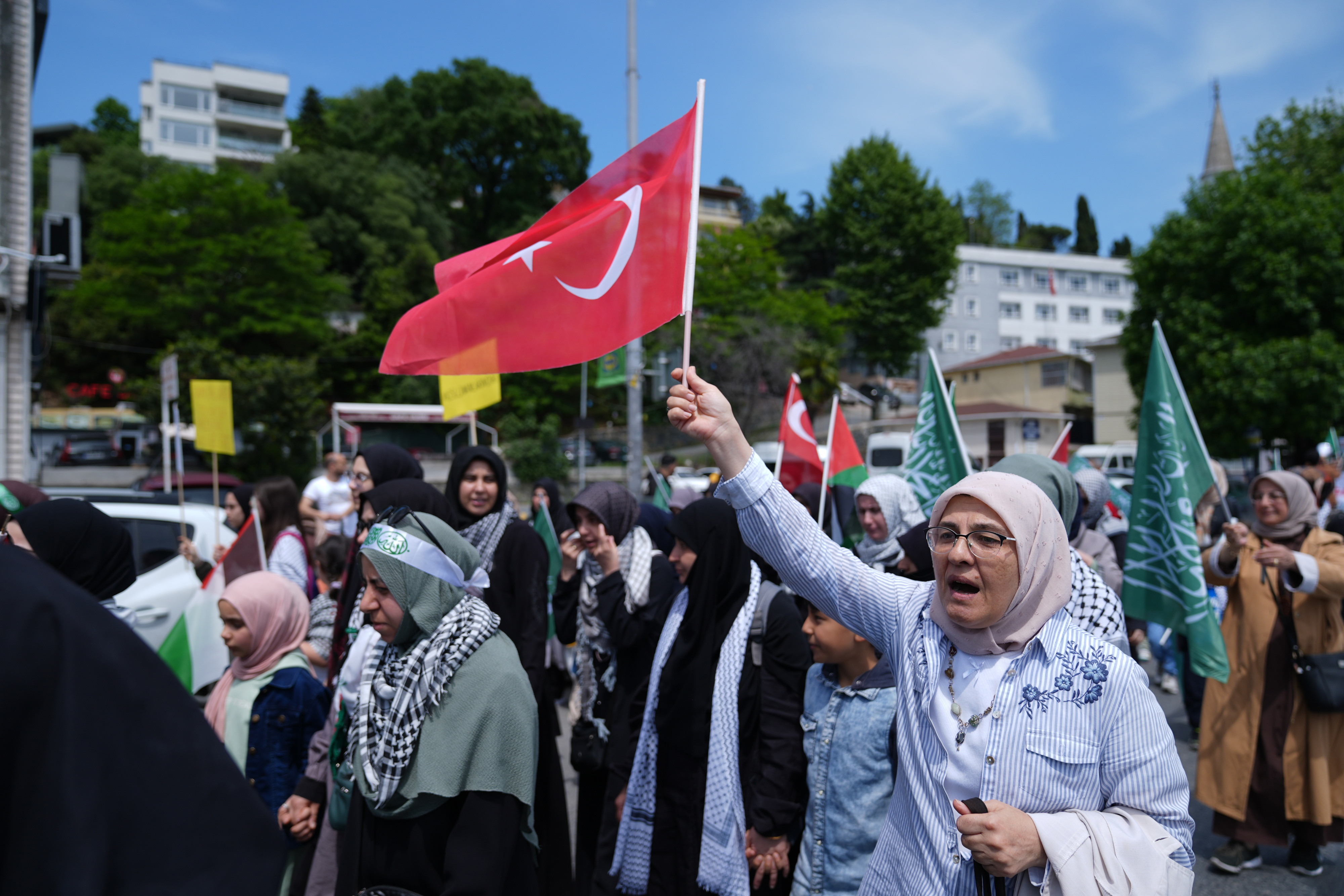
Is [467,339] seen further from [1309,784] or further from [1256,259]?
[1256,259]

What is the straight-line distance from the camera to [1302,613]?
A: 4469 millimetres

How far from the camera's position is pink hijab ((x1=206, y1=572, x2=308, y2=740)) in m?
3.37

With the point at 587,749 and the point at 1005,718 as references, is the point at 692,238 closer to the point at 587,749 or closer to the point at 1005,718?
the point at 1005,718

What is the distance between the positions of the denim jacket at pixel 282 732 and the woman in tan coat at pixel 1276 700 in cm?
431

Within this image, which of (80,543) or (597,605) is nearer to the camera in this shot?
(80,543)

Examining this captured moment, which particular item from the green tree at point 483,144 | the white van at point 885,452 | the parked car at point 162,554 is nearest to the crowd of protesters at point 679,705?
the parked car at point 162,554

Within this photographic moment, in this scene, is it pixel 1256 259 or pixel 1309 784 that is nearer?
pixel 1309 784

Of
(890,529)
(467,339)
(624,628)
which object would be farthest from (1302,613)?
(467,339)

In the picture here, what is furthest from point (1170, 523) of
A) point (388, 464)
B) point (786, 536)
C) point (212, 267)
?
point (212, 267)

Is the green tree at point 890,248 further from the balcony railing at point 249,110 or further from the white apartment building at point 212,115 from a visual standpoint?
the balcony railing at point 249,110

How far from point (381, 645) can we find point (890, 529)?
3.04 m

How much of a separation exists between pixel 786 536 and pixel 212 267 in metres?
35.1

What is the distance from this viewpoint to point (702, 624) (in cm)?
338

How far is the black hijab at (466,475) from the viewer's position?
435cm
